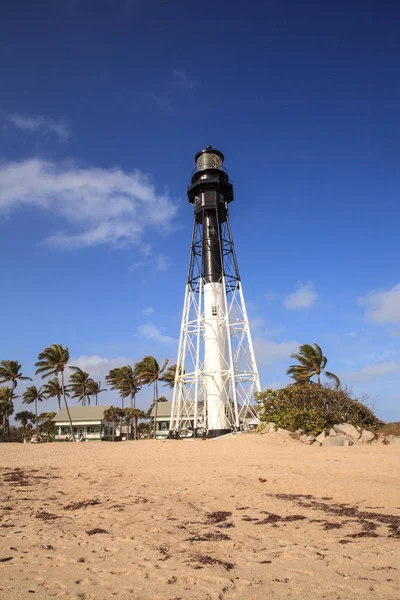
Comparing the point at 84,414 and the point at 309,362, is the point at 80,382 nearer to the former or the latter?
the point at 84,414

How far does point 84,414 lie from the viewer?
2292 inches

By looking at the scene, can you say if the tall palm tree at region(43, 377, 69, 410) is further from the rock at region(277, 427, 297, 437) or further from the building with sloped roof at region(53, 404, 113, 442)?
Result: the rock at region(277, 427, 297, 437)

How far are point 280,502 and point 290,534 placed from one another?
8.69ft

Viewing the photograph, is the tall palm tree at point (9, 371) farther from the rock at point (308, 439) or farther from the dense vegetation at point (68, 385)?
the rock at point (308, 439)

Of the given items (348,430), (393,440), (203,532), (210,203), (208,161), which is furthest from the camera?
(208,161)

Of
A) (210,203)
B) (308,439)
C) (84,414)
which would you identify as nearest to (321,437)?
(308,439)

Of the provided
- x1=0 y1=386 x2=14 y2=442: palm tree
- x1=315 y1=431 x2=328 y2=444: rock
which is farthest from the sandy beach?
x1=0 y1=386 x2=14 y2=442: palm tree

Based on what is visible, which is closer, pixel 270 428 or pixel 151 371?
pixel 270 428

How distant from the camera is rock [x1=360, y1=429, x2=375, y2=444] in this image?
21.6 meters

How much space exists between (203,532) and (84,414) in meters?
55.8

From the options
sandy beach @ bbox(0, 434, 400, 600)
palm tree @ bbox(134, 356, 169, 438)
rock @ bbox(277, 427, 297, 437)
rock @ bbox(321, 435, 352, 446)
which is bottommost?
sandy beach @ bbox(0, 434, 400, 600)

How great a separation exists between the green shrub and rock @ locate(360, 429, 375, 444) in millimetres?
1682

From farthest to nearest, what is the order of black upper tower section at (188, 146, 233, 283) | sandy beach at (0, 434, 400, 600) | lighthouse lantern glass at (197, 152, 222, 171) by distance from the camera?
lighthouse lantern glass at (197, 152, 222, 171)
black upper tower section at (188, 146, 233, 283)
sandy beach at (0, 434, 400, 600)

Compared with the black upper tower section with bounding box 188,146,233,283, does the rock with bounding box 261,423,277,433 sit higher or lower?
lower
